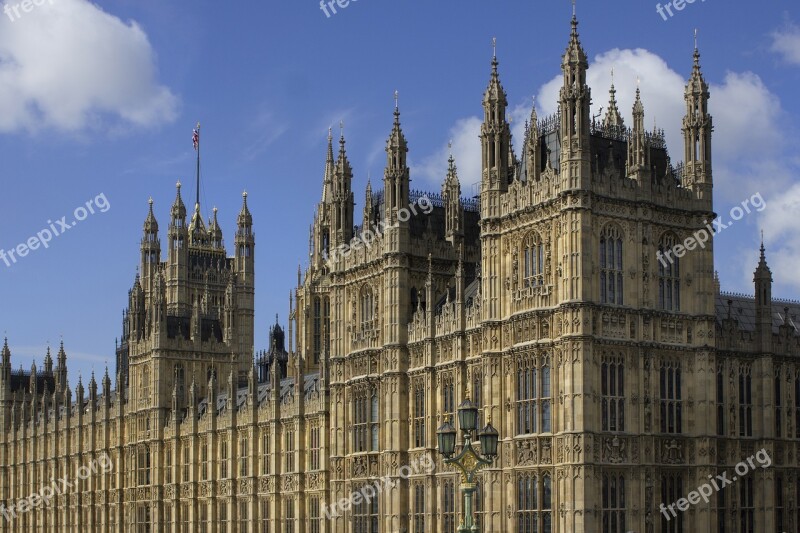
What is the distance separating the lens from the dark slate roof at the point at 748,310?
238 feet

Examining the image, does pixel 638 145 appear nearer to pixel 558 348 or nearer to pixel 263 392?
pixel 558 348

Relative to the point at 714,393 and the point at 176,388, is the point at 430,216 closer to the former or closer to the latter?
the point at 714,393

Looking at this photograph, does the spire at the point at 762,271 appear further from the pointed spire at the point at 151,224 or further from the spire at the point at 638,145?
the pointed spire at the point at 151,224

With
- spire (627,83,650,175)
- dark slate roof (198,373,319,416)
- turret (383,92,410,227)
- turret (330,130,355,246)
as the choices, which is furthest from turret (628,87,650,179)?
dark slate roof (198,373,319,416)

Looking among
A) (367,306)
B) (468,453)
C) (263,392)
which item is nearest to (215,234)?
(263,392)

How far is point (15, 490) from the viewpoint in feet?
490

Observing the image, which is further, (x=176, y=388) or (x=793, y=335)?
(x=176, y=388)

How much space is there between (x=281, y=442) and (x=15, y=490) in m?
63.2

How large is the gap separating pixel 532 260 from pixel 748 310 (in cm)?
1470

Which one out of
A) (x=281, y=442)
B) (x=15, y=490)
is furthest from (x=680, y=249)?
(x=15, y=490)

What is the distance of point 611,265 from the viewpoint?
209 ft

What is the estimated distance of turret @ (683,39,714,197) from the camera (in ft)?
219

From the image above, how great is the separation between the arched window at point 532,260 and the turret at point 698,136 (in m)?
7.89

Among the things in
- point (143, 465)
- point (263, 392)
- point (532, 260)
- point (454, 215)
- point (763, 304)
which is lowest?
point (143, 465)
